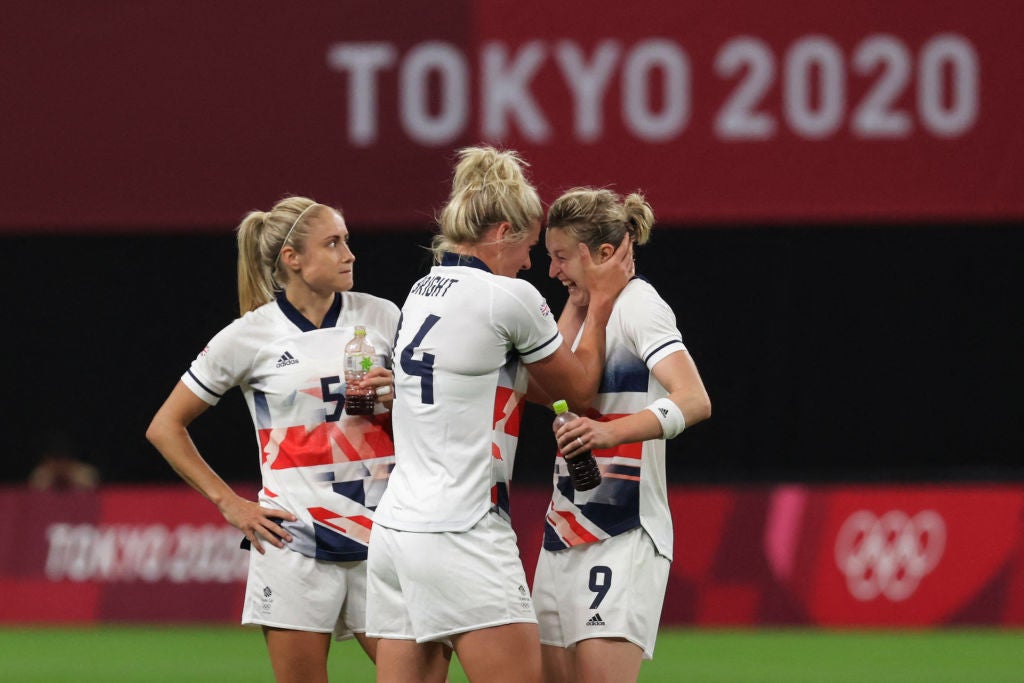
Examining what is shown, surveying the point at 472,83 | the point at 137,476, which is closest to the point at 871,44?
the point at 472,83

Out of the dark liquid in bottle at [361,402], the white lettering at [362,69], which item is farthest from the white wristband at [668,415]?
the white lettering at [362,69]

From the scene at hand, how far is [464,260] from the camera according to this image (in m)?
3.76

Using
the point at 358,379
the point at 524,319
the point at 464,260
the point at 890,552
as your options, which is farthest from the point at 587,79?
the point at 524,319

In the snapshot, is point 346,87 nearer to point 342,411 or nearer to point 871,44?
point 871,44

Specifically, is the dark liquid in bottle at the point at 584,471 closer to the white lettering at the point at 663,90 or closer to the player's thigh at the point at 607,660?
the player's thigh at the point at 607,660

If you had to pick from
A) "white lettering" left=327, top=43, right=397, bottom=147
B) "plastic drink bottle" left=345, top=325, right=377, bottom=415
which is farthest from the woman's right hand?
"white lettering" left=327, top=43, right=397, bottom=147

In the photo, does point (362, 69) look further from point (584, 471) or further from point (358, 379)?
point (584, 471)

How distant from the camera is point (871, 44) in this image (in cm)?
859

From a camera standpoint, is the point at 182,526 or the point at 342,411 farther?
the point at 182,526

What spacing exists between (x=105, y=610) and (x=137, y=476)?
15.8 ft

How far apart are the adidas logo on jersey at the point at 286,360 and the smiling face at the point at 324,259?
211 mm

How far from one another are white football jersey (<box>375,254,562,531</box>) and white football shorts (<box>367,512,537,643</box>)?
4 centimetres

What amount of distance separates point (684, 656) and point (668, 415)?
202 inches

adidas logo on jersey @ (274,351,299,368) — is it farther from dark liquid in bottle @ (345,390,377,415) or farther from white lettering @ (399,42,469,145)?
white lettering @ (399,42,469,145)
